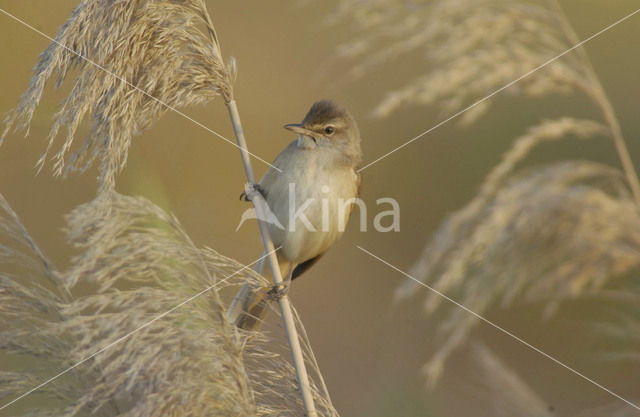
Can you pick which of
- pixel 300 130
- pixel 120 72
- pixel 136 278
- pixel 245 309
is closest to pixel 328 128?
pixel 300 130

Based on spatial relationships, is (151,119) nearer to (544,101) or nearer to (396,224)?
(396,224)

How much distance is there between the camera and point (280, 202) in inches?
89.0

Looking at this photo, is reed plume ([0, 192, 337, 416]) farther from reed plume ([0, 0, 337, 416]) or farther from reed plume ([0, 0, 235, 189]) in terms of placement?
reed plume ([0, 0, 235, 189])

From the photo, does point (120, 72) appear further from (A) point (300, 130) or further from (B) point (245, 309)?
(A) point (300, 130)

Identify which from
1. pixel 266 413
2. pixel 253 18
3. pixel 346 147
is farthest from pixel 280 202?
pixel 253 18

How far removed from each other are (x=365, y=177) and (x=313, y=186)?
0.77 meters

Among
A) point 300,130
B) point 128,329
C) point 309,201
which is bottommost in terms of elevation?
point 128,329

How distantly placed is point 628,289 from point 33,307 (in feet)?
3.98

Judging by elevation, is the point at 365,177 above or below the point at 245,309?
above

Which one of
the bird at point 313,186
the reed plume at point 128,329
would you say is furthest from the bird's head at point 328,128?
the reed plume at point 128,329

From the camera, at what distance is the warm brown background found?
263 cm

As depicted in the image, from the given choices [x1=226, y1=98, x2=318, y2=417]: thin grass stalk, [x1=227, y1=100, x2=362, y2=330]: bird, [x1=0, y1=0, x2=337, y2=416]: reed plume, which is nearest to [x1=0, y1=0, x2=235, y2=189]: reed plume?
[x1=0, y1=0, x2=337, y2=416]: reed plume

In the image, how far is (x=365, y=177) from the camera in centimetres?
304

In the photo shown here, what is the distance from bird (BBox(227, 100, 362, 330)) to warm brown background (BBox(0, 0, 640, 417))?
261mm
